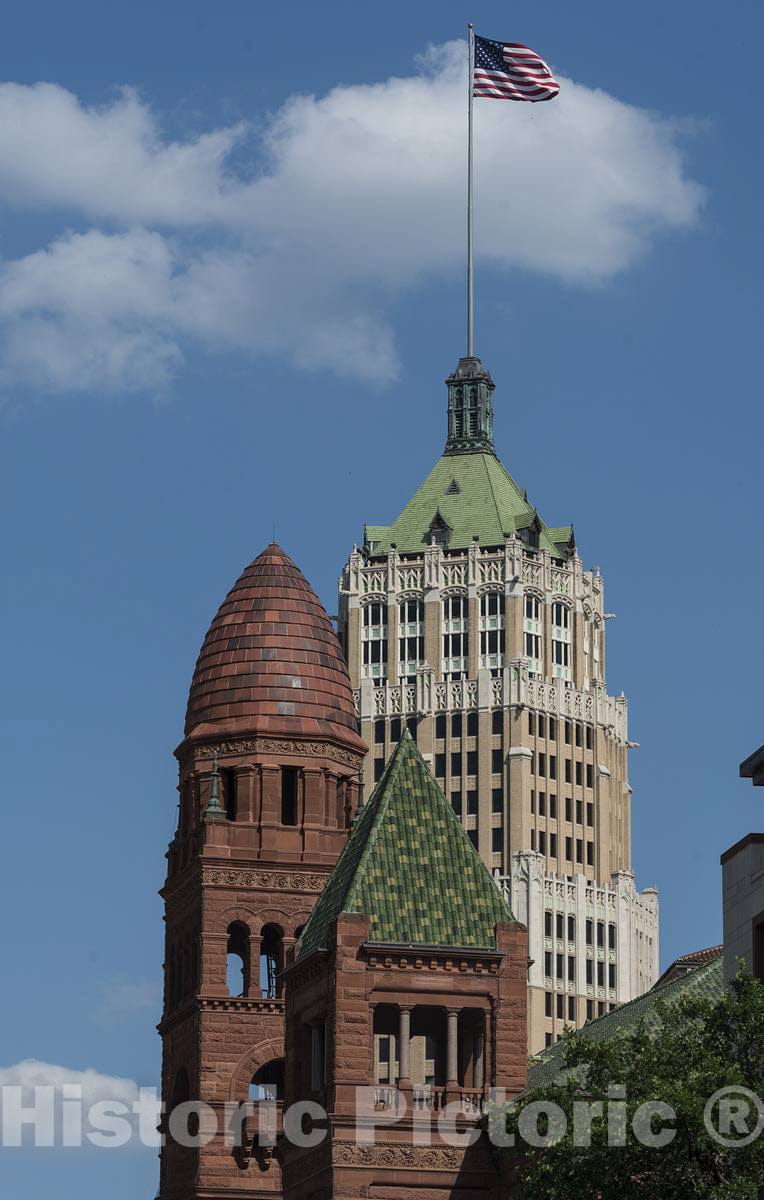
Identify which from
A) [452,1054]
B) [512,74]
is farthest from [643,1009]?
[512,74]

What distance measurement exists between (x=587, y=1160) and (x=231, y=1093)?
3461cm

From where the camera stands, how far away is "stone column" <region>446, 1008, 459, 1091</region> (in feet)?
278

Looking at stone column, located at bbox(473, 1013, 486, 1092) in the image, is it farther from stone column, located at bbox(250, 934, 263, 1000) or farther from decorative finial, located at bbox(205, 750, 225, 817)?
decorative finial, located at bbox(205, 750, 225, 817)

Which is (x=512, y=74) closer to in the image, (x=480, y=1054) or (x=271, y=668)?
(x=271, y=668)

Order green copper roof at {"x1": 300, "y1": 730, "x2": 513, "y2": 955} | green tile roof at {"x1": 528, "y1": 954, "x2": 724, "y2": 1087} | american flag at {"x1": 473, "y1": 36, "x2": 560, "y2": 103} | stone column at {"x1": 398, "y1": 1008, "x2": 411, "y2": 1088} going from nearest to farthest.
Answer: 1. green tile roof at {"x1": 528, "y1": 954, "x2": 724, "y2": 1087}
2. stone column at {"x1": 398, "y1": 1008, "x2": 411, "y2": 1088}
3. green copper roof at {"x1": 300, "y1": 730, "x2": 513, "y2": 955}
4. american flag at {"x1": 473, "y1": 36, "x2": 560, "y2": 103}

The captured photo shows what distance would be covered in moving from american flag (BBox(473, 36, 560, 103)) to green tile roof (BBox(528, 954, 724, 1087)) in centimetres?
6449

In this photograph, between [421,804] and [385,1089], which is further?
[421,804]

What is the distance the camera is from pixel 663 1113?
66438 mm

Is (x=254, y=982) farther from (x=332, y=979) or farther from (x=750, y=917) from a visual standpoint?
(x=750, y=917)

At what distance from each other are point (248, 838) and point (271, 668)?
6010mm

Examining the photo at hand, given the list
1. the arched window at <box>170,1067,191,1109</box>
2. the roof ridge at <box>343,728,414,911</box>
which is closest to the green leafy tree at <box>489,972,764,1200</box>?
the roof ridge at <box>343,728,414,911</box>

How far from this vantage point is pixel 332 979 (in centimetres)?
8550

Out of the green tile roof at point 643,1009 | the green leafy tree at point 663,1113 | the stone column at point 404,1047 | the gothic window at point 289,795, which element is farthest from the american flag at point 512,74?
the green leafy tree at point 663,1113

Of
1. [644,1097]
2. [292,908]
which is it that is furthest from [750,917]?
[292,908]
